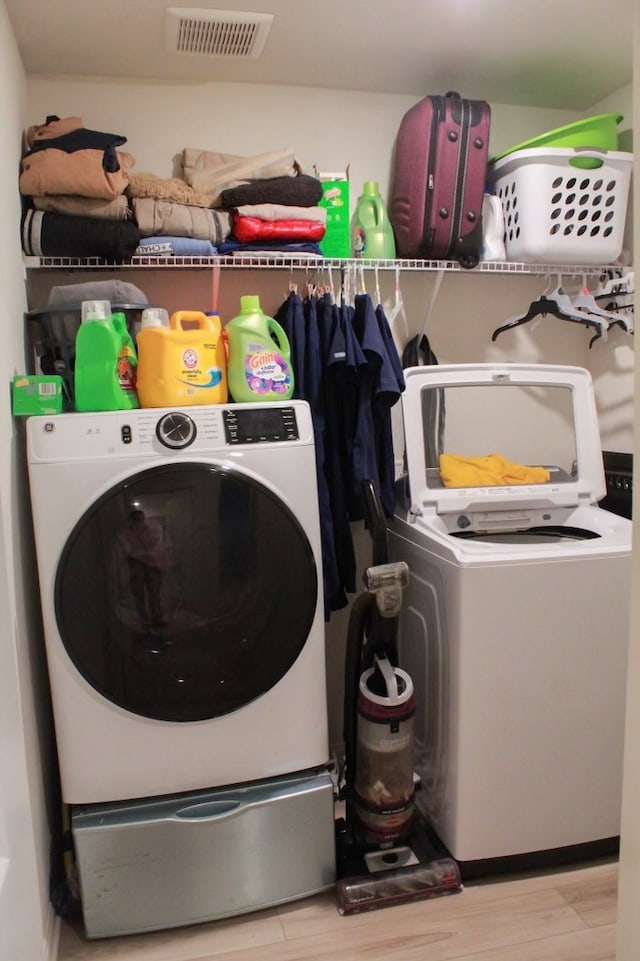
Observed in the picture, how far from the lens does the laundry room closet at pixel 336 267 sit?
7.16 feet

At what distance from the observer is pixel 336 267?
220 cm

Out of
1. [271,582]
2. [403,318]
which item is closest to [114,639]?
[271,582]

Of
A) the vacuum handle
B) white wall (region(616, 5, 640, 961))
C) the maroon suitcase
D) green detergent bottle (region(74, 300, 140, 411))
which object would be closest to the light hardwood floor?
the vacuum handle

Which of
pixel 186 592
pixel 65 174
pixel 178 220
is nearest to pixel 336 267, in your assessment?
pixel 178 220

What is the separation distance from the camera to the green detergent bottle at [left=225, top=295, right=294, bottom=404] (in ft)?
5.82

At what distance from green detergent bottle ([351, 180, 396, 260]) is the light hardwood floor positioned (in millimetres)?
1892

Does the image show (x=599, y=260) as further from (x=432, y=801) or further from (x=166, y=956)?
(x=166, y=956)

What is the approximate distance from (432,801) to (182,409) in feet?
4.26

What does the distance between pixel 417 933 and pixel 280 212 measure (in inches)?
78.4

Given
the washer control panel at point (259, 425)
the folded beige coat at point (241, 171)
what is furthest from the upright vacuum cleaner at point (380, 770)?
the folded beige coat at point (241, 171)

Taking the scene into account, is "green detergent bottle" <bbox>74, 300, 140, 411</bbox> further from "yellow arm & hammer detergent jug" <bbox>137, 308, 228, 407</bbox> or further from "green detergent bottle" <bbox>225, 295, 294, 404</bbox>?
"green detergent bottle" <bbox>225, 295, 294, 404</bbox>

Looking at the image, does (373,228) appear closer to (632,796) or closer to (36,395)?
(36,395)

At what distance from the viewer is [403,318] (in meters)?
2.46

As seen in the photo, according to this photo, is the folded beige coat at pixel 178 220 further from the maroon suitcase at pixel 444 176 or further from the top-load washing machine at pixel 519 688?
the top-load washing machine at pixel 519 688
